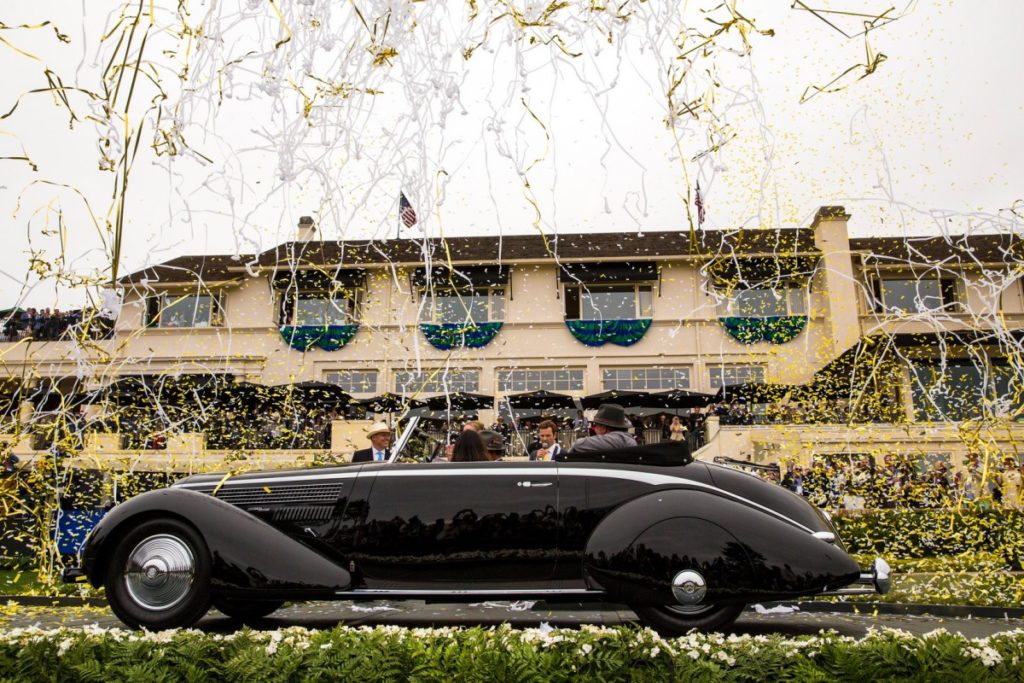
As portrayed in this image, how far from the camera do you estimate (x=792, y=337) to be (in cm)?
2588

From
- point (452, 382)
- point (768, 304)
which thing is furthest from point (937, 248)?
point (452, 382)

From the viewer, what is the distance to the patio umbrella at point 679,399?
859 inches

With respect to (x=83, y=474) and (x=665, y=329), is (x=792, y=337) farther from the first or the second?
(x=83, y=474)

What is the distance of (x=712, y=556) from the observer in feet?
14.5

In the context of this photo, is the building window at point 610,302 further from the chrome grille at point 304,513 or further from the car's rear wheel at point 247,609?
the chrome grille at point 304,513

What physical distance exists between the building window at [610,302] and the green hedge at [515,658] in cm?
2458

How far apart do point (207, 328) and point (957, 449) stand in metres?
25.4

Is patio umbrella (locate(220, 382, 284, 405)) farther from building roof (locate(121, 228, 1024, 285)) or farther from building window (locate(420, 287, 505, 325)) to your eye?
building window (locate(420, 287, 505, 325))

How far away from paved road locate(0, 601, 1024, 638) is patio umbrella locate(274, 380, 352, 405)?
44.5 feet

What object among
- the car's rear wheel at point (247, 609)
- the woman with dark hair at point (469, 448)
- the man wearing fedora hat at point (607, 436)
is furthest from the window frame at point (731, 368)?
the car's rear wheel at point (247, 609)

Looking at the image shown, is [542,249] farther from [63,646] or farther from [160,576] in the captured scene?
[63,646]

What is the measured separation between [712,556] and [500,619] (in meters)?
2.35

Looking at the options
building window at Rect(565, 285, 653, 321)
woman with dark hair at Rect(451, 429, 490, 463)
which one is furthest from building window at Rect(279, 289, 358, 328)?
woman with dark hair at Rect(451, 429, 490, 463)

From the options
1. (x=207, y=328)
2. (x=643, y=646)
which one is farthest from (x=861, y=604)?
(x=207, y=328)
